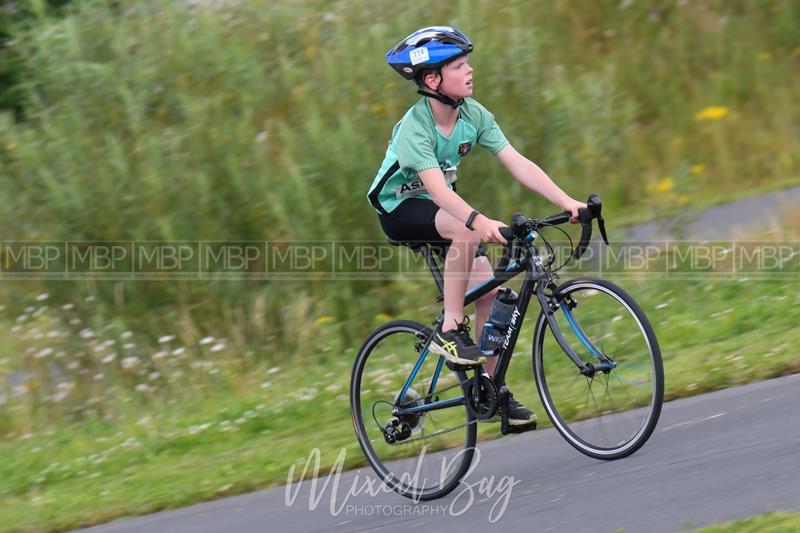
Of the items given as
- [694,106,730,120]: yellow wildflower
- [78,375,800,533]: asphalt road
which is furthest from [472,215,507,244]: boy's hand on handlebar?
[694,106,730,120]: yellow wildflower

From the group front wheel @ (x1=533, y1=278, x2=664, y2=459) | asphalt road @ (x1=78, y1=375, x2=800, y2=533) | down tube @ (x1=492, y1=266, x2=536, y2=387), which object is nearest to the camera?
A: asphalt road @ (x1=78, y1=375, x2=800, y2=533)

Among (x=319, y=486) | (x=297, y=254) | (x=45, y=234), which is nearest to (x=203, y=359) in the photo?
(x=297, y=254)

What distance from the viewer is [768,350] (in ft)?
23.9

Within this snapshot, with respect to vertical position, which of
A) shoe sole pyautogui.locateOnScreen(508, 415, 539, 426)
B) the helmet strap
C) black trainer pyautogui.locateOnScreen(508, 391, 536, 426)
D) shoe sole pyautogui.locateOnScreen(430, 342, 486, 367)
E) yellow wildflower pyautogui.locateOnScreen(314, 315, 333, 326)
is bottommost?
shoe sole pyautogui.locateOnScreen(508, 415, 539, 426)

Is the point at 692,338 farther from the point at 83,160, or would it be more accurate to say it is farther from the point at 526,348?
the point at 83,160

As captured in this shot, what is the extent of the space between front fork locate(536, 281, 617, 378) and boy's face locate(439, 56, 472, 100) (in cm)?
97

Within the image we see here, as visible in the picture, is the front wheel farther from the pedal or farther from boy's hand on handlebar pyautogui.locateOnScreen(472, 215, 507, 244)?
boy's hand on handlebar pyautogui.locateOnScreen(472, 215, 507, 244)

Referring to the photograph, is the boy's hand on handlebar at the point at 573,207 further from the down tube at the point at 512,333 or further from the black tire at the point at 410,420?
the black tire at the point at 410,420

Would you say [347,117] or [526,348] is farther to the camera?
[347,117]

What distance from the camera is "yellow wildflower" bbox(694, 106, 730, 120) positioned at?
50.8ft

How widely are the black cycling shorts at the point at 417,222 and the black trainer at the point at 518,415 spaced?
0.75 meters

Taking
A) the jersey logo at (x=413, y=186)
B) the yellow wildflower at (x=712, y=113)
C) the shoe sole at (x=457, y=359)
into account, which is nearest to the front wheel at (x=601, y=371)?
the shoe sole at (x=457, y=359)

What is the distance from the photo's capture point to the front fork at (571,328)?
5.42 meters

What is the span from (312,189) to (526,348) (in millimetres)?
2802
